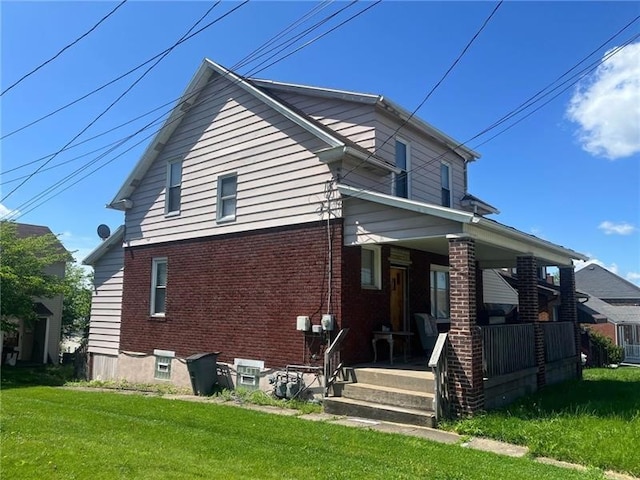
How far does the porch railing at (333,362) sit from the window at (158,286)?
22.7ft

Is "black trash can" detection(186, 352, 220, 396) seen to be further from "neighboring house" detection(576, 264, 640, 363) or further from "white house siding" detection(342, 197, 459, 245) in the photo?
"neighboring house" detection(576, 264, 640, 363)

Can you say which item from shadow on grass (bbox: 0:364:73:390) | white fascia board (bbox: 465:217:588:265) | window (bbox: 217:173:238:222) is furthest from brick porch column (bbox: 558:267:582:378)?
shadow on grass (bbox: 0:364:73:390)

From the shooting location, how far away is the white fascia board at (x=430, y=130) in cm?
1262

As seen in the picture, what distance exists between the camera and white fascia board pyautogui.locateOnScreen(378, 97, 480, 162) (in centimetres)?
1262

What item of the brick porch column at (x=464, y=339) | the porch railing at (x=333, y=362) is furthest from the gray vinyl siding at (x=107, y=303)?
the brick porch column at (x=464, y=339)

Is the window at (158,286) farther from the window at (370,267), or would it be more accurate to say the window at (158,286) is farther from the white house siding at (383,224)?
the white house siding at (383,224)

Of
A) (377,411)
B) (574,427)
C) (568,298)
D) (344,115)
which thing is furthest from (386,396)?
(568,298)

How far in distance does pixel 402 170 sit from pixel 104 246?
1083 centimetres

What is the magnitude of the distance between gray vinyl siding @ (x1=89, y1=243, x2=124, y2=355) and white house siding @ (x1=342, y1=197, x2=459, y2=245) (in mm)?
9666

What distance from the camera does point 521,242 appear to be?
38.2 ft

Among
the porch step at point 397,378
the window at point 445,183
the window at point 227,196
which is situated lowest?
the porch step at point 397,378

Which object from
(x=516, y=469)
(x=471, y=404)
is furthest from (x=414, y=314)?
(x=516, y=469)

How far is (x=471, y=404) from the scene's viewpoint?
8898mm

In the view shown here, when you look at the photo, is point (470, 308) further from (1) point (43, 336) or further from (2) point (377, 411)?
(1) point (43, 336)
